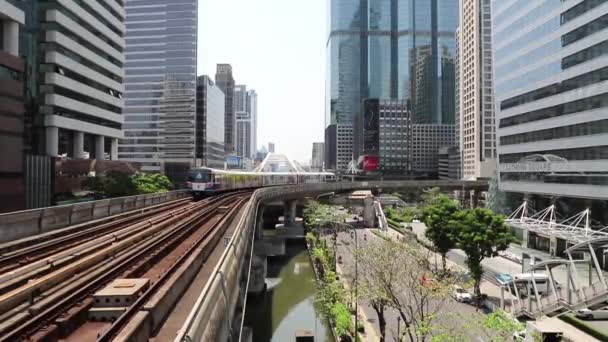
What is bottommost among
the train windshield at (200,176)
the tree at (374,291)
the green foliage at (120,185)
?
the tree at (374,291)

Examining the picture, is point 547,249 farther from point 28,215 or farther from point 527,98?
point 28,215

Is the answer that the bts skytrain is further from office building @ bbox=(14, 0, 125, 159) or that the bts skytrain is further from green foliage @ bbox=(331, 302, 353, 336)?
green foliage @ bbox=(331, 302, 353, 336)

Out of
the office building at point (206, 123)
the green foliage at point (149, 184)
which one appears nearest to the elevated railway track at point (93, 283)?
the green foliage at point (149, 184)

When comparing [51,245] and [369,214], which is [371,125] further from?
[51,245]

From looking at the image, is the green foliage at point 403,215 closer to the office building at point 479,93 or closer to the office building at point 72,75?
the office building at point 479,93

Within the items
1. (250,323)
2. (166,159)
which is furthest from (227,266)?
(166,159)

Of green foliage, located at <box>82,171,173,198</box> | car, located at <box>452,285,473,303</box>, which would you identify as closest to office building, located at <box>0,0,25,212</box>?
green foliage, located at <box>82,171,173,198</box>
